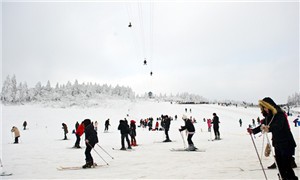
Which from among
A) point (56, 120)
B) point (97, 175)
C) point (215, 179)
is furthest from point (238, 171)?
point (56, 120)

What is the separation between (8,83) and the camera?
126000 mm

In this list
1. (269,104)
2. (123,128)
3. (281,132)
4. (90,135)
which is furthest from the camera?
(123,128)

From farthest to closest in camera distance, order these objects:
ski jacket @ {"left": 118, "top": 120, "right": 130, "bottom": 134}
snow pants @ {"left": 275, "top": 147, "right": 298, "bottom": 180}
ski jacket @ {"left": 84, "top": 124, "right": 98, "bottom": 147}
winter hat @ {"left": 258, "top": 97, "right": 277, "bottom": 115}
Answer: ski jacket @ {"left": 118, "top": 120, "right": 130, "bottom": 134}
ski jacket @ {"left": 84, "top": 124, "right": 98, "bottom": 147}
winter hat @ {"left": 258, "top": 97, "right": 277, "bottom": 115}
snow pants @ {"left": 275, "top": 147, "right": 298, "bottom": 180}

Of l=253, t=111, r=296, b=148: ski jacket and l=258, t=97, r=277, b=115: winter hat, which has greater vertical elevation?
l=258, t=97, r=277, b=115: winter hat

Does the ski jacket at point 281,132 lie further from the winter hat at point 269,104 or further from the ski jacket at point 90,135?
the ski jacket at point 90,135

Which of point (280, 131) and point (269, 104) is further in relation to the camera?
point (269, 104)

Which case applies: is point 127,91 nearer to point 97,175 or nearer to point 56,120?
point 56,120

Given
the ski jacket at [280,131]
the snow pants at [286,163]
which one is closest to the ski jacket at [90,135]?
the ski jacket at [280,131]

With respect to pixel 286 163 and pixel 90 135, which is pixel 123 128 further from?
pixel 286 163

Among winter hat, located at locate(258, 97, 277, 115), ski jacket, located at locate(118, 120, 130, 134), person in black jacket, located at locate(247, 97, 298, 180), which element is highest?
winter hat, located at locate(258, 97, 277, 115)

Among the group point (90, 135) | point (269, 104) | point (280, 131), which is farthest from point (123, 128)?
point (280, 131)

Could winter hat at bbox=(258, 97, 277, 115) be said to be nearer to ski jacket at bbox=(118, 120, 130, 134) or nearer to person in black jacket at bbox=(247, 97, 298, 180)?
person in black jacket at bbox=(247, 97, 298, 180)

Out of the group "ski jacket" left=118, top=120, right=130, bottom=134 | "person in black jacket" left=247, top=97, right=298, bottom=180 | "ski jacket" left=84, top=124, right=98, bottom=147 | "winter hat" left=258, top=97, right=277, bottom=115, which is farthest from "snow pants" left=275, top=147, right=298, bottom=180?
"ski jacket" left=118, top=120, right=130, bottom=134

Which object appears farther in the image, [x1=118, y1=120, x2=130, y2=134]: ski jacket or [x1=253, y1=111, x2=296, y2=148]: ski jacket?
[x1=118, y1=120, x2=130, y2=134]: ski jacket
